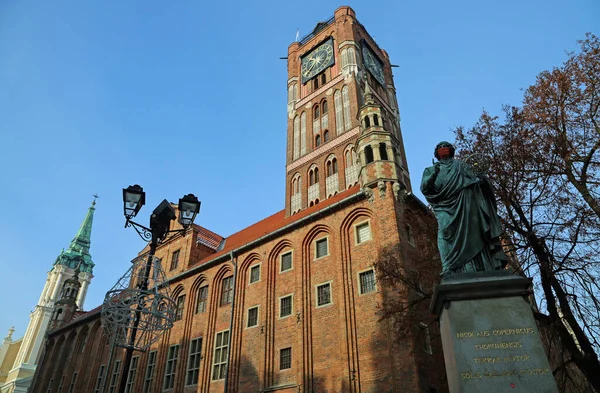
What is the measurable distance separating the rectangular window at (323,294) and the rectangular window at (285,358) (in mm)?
2772

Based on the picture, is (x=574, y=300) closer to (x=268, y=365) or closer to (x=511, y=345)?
(x=511, y=345)

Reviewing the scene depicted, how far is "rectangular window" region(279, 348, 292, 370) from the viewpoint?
779 inches

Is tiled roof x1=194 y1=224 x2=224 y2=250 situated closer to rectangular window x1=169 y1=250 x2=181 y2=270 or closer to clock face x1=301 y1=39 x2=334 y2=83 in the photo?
rectangular window x1=169 y1=250 x2=181 y2=270

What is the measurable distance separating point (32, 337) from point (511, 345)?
274 ft

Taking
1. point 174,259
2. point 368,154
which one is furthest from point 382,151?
point 174,259

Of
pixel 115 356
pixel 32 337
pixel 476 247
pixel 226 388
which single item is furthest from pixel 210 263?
pixel 32 337

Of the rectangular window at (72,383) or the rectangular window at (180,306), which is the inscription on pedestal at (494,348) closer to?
the rectangular window at (180,306)

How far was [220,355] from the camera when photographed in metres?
23.3

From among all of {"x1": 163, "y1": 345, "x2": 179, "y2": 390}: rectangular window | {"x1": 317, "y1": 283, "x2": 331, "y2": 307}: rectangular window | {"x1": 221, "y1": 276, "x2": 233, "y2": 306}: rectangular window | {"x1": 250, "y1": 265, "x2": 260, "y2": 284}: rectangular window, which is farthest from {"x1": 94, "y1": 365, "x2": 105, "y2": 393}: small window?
{"x1": 317, "y1": 283, "x2": 331, "y2": 307}: rectangular window

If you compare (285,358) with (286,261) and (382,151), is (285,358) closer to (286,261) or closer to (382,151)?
(286,261)

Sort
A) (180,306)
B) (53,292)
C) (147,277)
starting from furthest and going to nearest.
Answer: (53,292), (180,306), (147,277)

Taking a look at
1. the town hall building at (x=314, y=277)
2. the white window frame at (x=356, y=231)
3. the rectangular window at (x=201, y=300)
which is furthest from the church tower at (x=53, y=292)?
the white window frame at (x=356, y=231)

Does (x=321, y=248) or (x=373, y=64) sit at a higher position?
(x=373, y=64)

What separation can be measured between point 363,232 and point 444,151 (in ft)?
42.4
